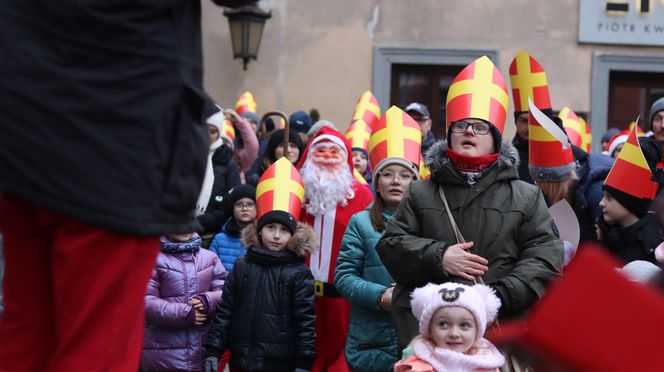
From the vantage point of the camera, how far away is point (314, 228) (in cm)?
717

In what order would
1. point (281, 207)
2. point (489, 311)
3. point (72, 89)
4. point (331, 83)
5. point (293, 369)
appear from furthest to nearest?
point (331, 83) < point (281, 207) < point (293, 369) < point (489, 311) < point (72, 89)

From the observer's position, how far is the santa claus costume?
693 centimetres

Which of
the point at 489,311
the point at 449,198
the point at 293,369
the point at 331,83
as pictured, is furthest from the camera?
the point at 331,83

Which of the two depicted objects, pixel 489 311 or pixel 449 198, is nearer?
pixel 489 311

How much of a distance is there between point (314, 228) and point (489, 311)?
277 centimetres

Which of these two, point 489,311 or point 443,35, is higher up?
point 443,35

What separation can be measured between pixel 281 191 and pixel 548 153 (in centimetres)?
158

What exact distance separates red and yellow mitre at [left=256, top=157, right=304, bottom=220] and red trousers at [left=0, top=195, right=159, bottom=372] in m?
4.21

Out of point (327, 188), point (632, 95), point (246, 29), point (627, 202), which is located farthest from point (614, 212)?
point (632, 95)

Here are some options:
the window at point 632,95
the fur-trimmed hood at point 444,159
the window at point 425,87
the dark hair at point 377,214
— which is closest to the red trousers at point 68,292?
the fur-trimmed hood at point 444,159

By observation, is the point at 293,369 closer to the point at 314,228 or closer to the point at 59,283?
the point at 314,228

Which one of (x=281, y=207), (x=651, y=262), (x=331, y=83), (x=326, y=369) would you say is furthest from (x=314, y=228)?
(x=331, y=83)

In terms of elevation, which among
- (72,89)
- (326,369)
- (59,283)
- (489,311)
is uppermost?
(72,89)

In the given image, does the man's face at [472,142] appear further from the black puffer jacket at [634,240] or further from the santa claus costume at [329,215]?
the santa claus costume at [329,215]
